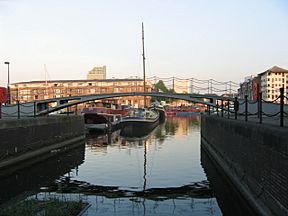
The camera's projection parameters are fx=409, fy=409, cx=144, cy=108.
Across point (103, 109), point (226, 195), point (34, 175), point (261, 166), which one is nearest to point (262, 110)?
point (226, 195)

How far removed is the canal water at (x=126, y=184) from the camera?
1295cm

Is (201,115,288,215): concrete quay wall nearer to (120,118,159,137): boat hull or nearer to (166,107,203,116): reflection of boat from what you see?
(120,118,159,137): boat hull

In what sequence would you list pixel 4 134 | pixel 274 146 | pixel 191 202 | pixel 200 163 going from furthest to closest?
pixel 200 163 < pixel 4 134 < pixel 191 202 < pixel 274 146

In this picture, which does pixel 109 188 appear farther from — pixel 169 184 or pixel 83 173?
pixel 83 173

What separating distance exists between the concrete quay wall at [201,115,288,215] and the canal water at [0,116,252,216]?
774 mm

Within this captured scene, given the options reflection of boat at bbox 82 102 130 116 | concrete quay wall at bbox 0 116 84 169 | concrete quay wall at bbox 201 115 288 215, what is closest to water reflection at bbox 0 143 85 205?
concrete quay wall at bbox 0 116 84 169

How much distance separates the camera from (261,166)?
447 inches

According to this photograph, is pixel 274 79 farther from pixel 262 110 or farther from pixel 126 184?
pixel 126 184

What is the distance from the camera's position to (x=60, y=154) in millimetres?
27391

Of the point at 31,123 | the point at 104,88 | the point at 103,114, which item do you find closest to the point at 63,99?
the point at 103,114

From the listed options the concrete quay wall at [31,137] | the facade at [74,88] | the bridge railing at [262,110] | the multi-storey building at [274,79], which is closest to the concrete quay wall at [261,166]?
the bridge railing at [262,110]

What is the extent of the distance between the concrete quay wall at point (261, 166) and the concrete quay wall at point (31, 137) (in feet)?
34.3

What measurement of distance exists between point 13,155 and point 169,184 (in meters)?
8.42

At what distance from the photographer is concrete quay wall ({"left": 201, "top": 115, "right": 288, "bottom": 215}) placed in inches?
365
